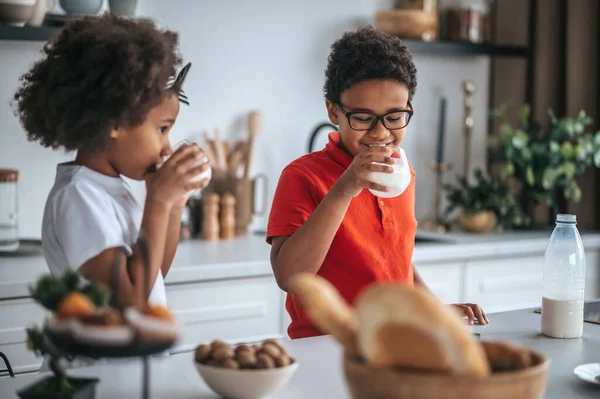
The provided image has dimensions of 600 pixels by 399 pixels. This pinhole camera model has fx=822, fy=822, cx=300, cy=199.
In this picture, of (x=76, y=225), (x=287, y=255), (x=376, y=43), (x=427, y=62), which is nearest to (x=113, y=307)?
(x=76, y=225)

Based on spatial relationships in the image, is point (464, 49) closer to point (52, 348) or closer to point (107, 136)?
point (107, 136)

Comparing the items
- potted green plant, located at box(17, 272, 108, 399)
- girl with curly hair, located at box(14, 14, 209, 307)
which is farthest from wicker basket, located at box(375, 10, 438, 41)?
potted green plant, located at box(17, 272, 108, 399)

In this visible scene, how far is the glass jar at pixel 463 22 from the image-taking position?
3514 mm

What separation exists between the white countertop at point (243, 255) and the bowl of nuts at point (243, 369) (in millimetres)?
1215

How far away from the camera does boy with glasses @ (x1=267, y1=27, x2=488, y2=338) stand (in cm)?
159

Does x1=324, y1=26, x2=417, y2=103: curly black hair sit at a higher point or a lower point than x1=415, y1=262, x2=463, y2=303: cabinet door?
higher

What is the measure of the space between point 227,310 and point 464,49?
1639mm

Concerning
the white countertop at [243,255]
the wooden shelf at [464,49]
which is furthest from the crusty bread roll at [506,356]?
the wooden shelf at [464,49]

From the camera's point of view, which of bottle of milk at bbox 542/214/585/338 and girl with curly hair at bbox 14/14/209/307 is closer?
girl with curly hair at bbox 14/14/209/307

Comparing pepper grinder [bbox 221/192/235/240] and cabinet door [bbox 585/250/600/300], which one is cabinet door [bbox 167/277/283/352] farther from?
cabinet door [bbox 585/250/600/300]

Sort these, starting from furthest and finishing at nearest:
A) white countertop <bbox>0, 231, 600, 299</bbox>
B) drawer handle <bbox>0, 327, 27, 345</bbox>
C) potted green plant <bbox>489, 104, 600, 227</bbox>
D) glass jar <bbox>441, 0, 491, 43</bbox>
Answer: glass jar <bbox>441, 0, 491, 43</bbox> < potted green plant <bbox>489, 104, 600, 227</bbox> < white countertop <bbox>0, 231, 600, 299</bbox> < drawer handle <bbox>0, 327, 27, 345</bbox>

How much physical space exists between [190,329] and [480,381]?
5.64 ft

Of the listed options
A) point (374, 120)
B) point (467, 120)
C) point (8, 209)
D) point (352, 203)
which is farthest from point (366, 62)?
point (467, 120)

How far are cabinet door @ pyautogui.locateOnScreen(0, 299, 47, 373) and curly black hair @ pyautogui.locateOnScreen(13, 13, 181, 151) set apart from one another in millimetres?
969
